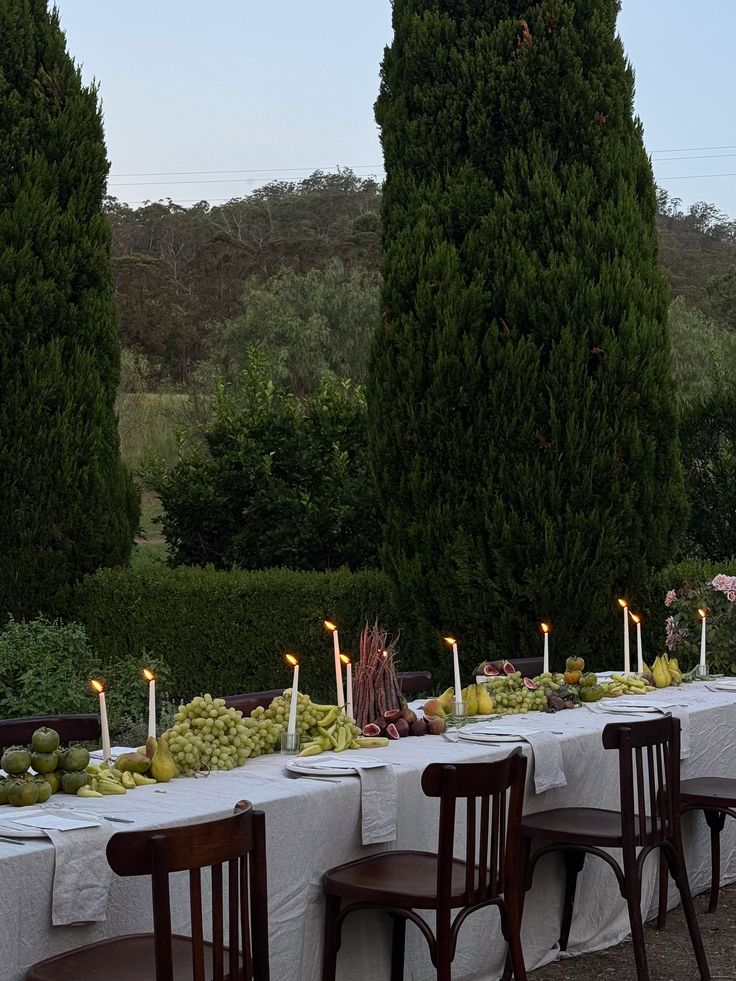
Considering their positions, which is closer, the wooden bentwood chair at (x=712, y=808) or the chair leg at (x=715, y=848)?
the wooden bentwood chair at (x=712, y=808)

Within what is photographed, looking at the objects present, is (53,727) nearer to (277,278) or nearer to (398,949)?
(398,949)

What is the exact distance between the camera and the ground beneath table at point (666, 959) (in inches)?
Result: 200

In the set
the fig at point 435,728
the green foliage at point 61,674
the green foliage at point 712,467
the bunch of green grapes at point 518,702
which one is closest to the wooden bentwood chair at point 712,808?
the bunch of green grapes at point 518,702

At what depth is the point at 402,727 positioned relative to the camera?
5117mm

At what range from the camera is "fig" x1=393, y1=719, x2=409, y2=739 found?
5.10m

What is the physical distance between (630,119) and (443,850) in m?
6.47

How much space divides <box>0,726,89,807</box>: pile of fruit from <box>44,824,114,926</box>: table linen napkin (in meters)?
0.41

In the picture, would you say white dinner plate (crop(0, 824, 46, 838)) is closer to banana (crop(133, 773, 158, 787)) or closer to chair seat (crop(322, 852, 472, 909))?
banana (crop(133, 773, 158, 787))

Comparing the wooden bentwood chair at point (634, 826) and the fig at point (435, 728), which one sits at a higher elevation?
the fig at point (435, 728)

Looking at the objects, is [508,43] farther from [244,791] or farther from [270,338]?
[270,338]

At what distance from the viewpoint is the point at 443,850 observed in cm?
388

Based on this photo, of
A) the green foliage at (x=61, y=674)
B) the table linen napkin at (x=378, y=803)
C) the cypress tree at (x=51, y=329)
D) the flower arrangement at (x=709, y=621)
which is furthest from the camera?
the cypress tree at (x=51, y=329)

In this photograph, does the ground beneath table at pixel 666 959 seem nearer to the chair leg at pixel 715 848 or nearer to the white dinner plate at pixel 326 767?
the chair leg at pixel 715 848

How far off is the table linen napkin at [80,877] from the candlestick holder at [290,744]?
1266 millimetres
